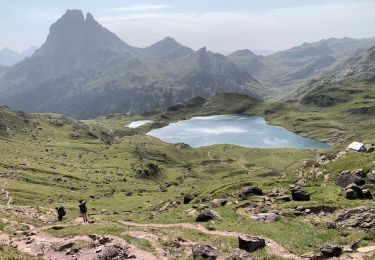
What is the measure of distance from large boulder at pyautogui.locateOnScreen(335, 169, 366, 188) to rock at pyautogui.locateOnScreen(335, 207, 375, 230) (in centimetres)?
1417

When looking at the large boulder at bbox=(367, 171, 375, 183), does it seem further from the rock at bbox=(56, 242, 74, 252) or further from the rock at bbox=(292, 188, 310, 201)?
the rock at bbox=(56, 242, 74, 252)

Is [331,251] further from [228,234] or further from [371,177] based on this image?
[371,177]

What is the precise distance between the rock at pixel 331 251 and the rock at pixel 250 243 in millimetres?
6227

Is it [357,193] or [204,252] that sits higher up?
[204,252]

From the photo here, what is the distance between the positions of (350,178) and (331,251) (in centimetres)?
2939

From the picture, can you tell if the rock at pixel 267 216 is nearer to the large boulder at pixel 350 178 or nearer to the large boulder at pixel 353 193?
the large boulder at pixel 353 193

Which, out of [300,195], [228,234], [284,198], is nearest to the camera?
[228,234]

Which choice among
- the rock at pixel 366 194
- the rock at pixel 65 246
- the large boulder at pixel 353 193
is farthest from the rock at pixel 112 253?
the rock at pixel 366 194

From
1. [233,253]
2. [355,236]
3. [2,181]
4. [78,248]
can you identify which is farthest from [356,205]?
[2,181]

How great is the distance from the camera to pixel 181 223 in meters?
59.5

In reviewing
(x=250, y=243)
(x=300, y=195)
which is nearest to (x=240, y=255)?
(x=250, y=243)

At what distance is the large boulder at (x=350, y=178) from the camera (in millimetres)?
66519

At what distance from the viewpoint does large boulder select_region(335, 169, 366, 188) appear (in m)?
66.5

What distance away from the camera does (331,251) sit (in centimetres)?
4166
